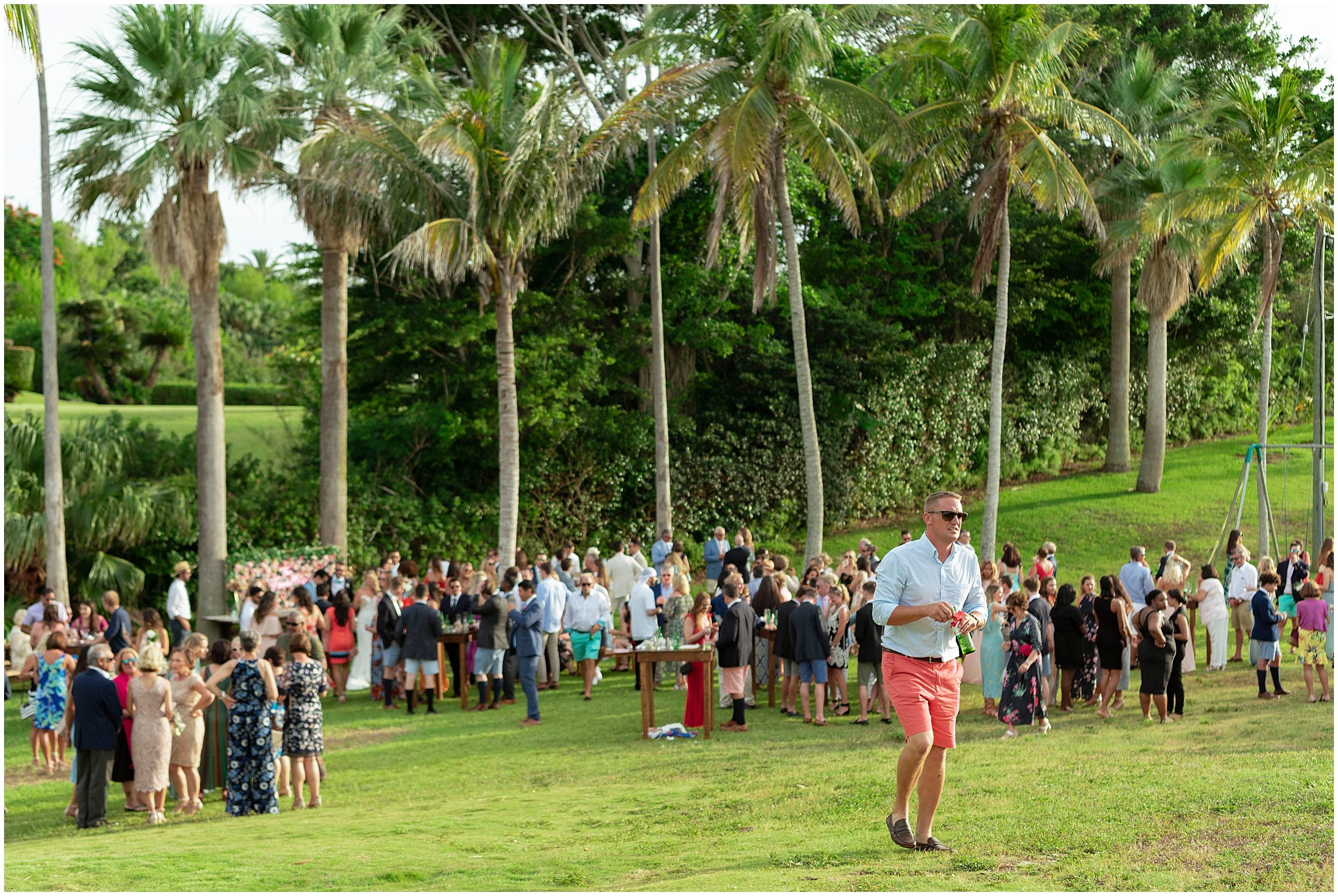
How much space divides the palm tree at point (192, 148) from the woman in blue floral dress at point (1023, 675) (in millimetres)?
14372

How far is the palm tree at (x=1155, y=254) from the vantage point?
27.8 meters

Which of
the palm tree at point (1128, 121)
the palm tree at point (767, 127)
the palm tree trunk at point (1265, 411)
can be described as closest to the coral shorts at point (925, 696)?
the palm tree at point (767, 127)

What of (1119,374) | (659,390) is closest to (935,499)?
(659,390)

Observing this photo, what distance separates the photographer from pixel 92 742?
1075 cm

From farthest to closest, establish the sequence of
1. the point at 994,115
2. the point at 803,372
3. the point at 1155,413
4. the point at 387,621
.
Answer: the point at 1155,413 → the point at 803,372 → the point at 994,115 → the point at 387,621

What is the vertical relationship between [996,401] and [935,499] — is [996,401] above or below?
above

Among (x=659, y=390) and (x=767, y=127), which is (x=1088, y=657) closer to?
(x=767, y=127)

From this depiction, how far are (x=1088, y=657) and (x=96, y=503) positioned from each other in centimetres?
1746

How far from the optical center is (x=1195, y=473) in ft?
107

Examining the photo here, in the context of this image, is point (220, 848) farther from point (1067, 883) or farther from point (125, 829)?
point (1067, 883)

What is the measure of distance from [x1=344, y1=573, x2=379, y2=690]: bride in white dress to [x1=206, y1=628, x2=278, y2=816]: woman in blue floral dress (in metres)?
5.70

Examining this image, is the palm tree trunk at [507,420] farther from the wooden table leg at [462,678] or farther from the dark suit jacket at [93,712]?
the dark suit jacket at [93,712]

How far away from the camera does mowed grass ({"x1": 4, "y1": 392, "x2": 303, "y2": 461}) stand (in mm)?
30125

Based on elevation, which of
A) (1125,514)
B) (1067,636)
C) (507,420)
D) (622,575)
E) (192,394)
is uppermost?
(192,394)
